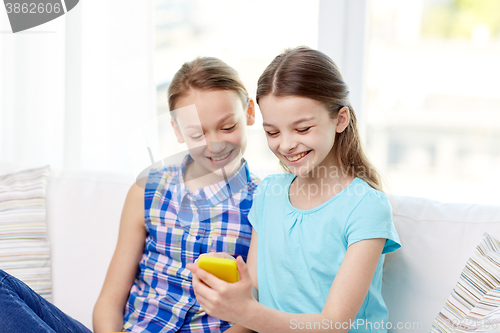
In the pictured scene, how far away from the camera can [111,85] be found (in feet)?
5.87

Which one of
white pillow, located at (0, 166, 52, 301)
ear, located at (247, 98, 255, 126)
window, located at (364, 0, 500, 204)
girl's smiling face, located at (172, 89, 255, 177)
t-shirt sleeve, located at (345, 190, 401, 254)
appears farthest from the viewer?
window, located at (364, 0, 500, 204)

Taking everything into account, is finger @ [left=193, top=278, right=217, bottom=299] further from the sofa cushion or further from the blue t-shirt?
the sofa cushion

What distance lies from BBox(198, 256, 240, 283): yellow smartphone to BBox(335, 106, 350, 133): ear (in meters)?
0.40

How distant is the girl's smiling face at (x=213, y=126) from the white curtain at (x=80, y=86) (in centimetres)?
71

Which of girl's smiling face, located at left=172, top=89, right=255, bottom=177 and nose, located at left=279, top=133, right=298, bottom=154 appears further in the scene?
girl's smiling face, located at left=172, top=89, right=255, bottom=177

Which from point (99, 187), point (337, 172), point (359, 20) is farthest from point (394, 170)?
point (99, 187)

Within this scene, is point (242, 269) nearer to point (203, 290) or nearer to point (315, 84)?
point (203, 290)

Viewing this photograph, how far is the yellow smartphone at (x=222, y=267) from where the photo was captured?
0.81 metres

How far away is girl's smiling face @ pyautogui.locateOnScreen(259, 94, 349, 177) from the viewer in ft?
3.06

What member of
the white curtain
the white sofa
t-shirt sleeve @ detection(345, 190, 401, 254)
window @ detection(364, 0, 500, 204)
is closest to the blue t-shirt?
t-shirt sleeve @ detection(345, 190, 401, 254)

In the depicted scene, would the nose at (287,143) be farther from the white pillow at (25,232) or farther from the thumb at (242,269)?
the white pillow at (25,232)

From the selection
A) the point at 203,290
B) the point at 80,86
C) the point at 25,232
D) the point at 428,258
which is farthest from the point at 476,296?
the point at 80,86

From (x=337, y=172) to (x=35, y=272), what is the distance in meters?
0.92

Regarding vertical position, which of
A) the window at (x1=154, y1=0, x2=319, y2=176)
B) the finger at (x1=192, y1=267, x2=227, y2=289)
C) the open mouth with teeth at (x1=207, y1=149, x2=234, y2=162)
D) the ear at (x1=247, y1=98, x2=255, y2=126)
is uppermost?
the window at (x1=154, y1=0, x2=319, y2=176)
